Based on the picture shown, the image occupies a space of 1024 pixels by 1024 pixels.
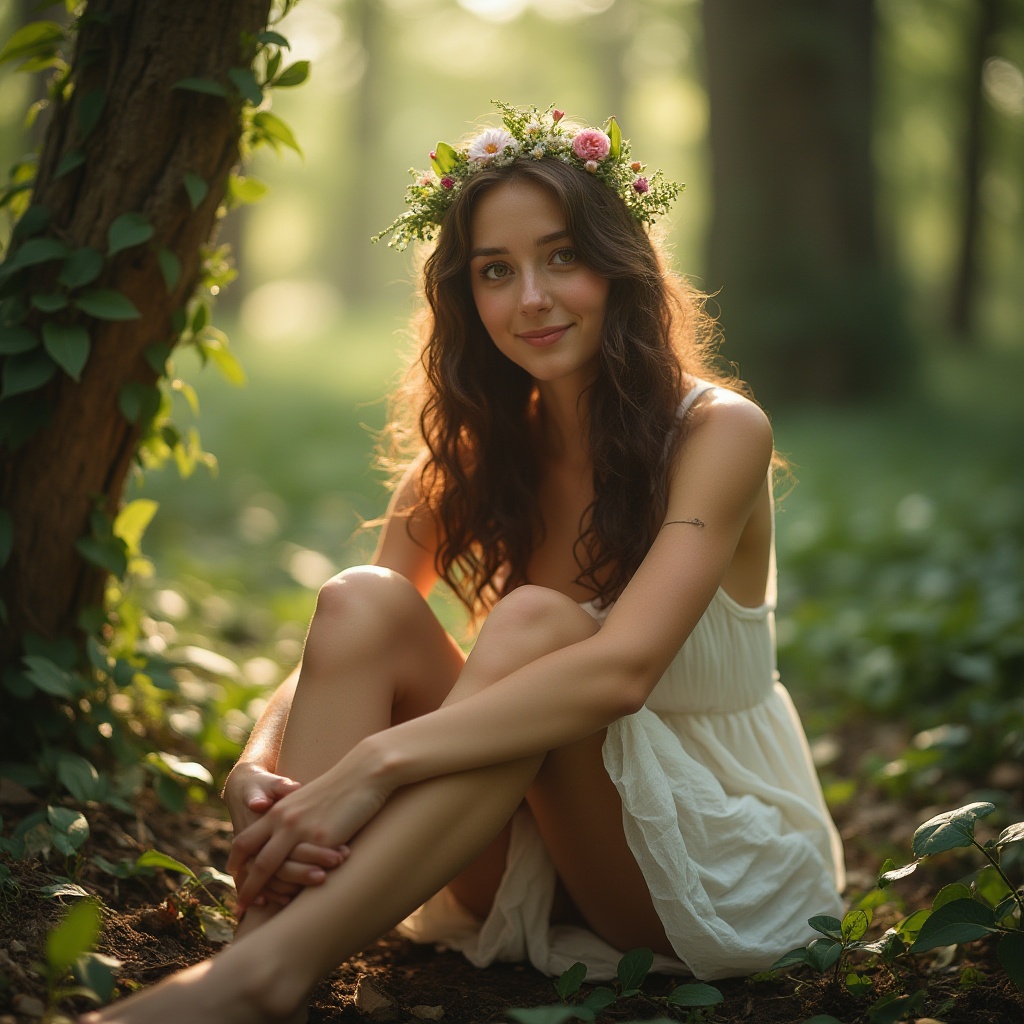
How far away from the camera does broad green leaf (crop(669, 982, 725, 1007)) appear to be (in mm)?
1784

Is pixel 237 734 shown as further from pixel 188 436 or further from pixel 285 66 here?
pixel 285 66

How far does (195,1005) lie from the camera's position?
1.50 m

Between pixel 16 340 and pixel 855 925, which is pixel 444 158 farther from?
pixel 855 925

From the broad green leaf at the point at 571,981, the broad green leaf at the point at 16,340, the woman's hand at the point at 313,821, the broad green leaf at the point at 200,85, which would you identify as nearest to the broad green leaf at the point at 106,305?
the broad green leaf at the point at 16,340

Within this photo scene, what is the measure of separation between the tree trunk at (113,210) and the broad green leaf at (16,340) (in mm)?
48

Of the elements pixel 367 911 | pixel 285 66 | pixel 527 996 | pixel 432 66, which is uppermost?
pixel 432 66

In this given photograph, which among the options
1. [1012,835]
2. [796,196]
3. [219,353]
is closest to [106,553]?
[219,353]

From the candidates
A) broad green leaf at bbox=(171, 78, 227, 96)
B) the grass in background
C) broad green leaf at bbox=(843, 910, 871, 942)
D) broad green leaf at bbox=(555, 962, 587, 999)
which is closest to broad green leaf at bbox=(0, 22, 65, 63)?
broad green leaf at bbox=(171, 78, 227, 96)

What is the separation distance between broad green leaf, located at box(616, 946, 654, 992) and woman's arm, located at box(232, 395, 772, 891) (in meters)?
0.43

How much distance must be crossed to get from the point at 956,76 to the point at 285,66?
14489mm

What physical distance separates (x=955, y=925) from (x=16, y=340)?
2127 millimetres

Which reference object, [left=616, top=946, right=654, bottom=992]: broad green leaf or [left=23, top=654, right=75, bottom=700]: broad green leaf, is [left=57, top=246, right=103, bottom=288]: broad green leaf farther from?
[left=616, top=946, right=654, bottom=992]: broad green leaf

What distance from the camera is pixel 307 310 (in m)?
26.1

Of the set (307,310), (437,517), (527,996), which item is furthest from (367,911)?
(307,310)
